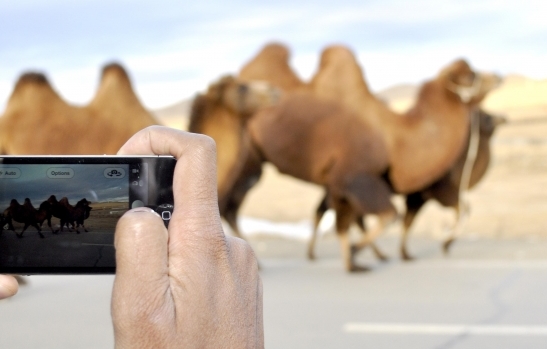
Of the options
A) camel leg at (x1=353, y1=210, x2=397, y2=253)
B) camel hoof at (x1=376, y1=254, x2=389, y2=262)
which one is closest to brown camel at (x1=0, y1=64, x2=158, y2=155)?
camel leg at (x1=353, y1=210, x2=397, y2=253)

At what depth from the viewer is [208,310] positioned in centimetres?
60

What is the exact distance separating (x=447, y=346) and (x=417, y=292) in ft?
3.26

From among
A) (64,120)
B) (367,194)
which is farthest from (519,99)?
(64,120)

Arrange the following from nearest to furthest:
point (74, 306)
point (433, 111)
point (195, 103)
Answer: point (74, 306) → point (195, 103) → point (433, 111)

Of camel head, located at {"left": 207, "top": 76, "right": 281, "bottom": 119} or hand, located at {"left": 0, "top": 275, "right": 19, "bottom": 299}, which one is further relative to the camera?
camel head, located at {"left": 207, "top": 76, "right": 281, "bottom": 119}

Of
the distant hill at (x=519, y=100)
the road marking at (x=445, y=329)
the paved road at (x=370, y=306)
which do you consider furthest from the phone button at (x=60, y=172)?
the distant hill at (x=519, y=100)

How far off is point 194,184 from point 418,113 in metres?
4.34

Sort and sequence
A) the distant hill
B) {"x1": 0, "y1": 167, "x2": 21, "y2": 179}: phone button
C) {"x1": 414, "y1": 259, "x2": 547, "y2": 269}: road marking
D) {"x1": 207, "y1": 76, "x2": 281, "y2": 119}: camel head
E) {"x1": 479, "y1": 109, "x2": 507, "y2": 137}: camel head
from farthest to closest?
1. the distant hill
2. {"x1": 479, "y1": 109, "x2": 507, "y2": 137}: camel head
3. {"x1": 414, "y1": 259, "x2": 547, "y2": 269}: road marking
4. {"x1": 207, "y1": 76, "x2": 281, "y2": 119}: camel head
5. {"x1": 0, "y1": 167, "x2": 21, "y2": 179}: phone button

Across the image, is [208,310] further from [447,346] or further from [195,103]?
[195,103]

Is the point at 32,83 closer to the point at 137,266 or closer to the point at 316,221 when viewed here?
the point at 316,221

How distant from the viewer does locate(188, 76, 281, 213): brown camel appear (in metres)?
3.93

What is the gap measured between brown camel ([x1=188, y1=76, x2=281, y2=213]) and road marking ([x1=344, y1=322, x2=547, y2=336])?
4.34 feet

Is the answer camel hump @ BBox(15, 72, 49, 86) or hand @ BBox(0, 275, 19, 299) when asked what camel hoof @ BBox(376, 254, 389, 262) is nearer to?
Result: camel hump @ BBox(15, 72, 49, 86)

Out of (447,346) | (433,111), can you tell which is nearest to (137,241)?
(447,346)
